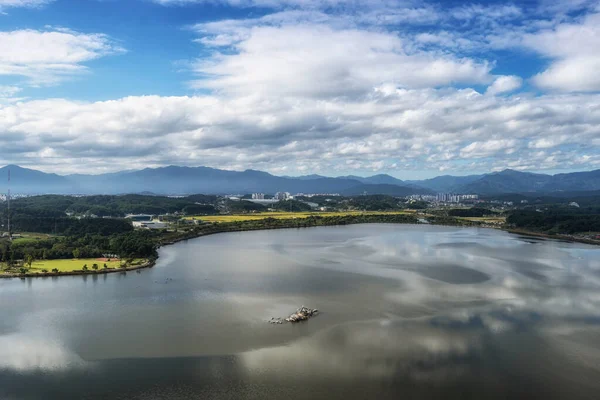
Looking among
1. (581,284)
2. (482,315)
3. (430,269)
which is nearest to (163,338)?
(482,315)

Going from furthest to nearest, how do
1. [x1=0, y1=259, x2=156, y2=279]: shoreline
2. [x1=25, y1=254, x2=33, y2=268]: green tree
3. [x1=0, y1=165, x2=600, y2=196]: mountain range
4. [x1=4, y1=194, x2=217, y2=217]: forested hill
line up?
[x1=0, y1=165, x2=600, y2=196]: mountain range < [x1=4, y1=194, x2=217, y2=217]: forested hill < [x1=25, y1=254, x2=33, y2=268]: green tree < [x1=0, y1=259, x2=156, y2=279]: shoreline

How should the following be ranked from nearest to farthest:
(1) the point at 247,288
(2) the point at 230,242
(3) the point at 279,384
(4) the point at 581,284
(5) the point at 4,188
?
1. (3) the point at 279,384
2. (1) the point at 247,288
3. (4) the point at 581,284
4. (2) the point at 230,242
5. (5) the point at 4,188

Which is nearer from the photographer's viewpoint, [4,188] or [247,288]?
[247,288]

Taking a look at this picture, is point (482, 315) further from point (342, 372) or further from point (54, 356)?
point (54, 356)

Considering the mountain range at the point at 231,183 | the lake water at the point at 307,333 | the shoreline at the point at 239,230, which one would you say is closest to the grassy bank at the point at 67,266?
the shoreline at the point at 239,230

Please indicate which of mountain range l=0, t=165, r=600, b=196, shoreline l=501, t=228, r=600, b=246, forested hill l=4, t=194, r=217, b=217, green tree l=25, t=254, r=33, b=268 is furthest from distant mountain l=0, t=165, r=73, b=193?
shoreline l=501, t=228, r=600, b=246

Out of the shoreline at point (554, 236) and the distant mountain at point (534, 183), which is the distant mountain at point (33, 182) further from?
the shoreline at point (554, 236)

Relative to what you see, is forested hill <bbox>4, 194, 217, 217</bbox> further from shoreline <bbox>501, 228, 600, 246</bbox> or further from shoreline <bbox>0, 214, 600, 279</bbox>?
shoreline <bbox>501, 228, 600, 246</bbox>
